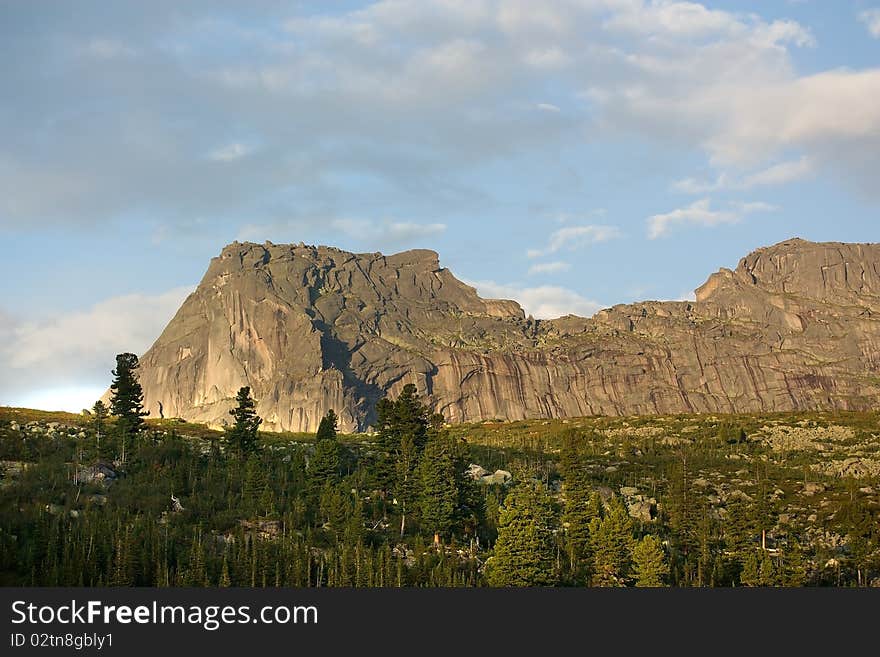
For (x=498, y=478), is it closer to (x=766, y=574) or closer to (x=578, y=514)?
(x=578, y=514)

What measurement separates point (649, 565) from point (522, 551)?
11438 mm

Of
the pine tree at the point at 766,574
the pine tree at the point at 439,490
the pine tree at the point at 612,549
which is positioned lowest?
the pine tree at the point at 766,574

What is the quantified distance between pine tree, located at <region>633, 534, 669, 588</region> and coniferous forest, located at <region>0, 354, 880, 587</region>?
151mm

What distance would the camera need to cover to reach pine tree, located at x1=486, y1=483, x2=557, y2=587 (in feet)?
264

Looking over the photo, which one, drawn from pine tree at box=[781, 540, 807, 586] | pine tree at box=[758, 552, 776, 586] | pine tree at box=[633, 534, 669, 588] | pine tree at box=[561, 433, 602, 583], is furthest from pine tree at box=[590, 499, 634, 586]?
pine tree at box=[781, 540, 807, 586]

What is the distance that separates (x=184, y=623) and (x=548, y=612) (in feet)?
67.9

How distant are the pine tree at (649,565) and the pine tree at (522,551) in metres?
7.52

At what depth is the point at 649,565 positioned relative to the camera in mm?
83438

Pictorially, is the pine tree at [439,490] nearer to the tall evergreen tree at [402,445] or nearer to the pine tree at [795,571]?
the tall evergreen tree at [402,445]

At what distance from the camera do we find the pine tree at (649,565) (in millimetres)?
82750

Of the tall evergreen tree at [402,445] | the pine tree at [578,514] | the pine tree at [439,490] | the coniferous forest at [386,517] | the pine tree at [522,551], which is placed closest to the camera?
the coniferous forest at [386,517]

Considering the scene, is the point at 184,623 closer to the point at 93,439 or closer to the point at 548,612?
the point at 548,612

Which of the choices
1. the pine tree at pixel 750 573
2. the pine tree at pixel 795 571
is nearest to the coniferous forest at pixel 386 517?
the pine tree at pixel 750 573

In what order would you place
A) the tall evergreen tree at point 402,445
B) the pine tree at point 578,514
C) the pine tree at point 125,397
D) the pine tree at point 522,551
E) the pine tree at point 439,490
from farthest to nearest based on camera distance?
the pine tree at point 125,397
the tall evergreen tree at point 402,445
the pine tree at point 439,490
the pine tree at point 578,514
the pine tree at point 522,551
